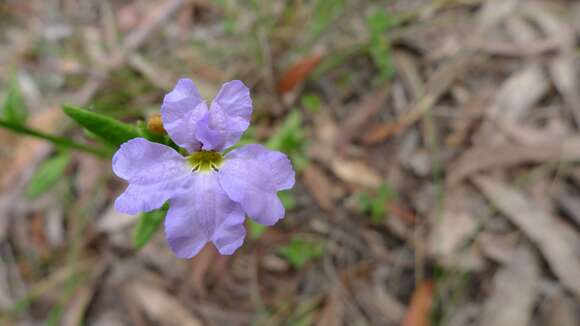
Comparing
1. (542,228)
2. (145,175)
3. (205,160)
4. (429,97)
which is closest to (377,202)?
(429,97)

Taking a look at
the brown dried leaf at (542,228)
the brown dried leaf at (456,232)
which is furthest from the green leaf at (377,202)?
the brown dried leaf at (542,228)

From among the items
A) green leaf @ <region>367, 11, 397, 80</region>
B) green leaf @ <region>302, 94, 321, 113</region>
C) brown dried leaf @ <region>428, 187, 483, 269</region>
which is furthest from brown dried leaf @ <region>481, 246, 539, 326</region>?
green leaf @ <region>302, 94, 321, 113</region>

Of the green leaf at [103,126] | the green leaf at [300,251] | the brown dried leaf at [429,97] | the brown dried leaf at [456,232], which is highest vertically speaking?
the green leaf at [103,126]

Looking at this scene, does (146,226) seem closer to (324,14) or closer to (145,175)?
(145,175)

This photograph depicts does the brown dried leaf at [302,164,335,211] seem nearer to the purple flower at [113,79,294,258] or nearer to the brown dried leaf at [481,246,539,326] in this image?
the brown dried leaf at [481,246,539,326]

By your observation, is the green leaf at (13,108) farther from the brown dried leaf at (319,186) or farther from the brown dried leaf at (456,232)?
the brown dried leaf at (456,232)

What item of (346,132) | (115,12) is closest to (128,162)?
(346,132)
